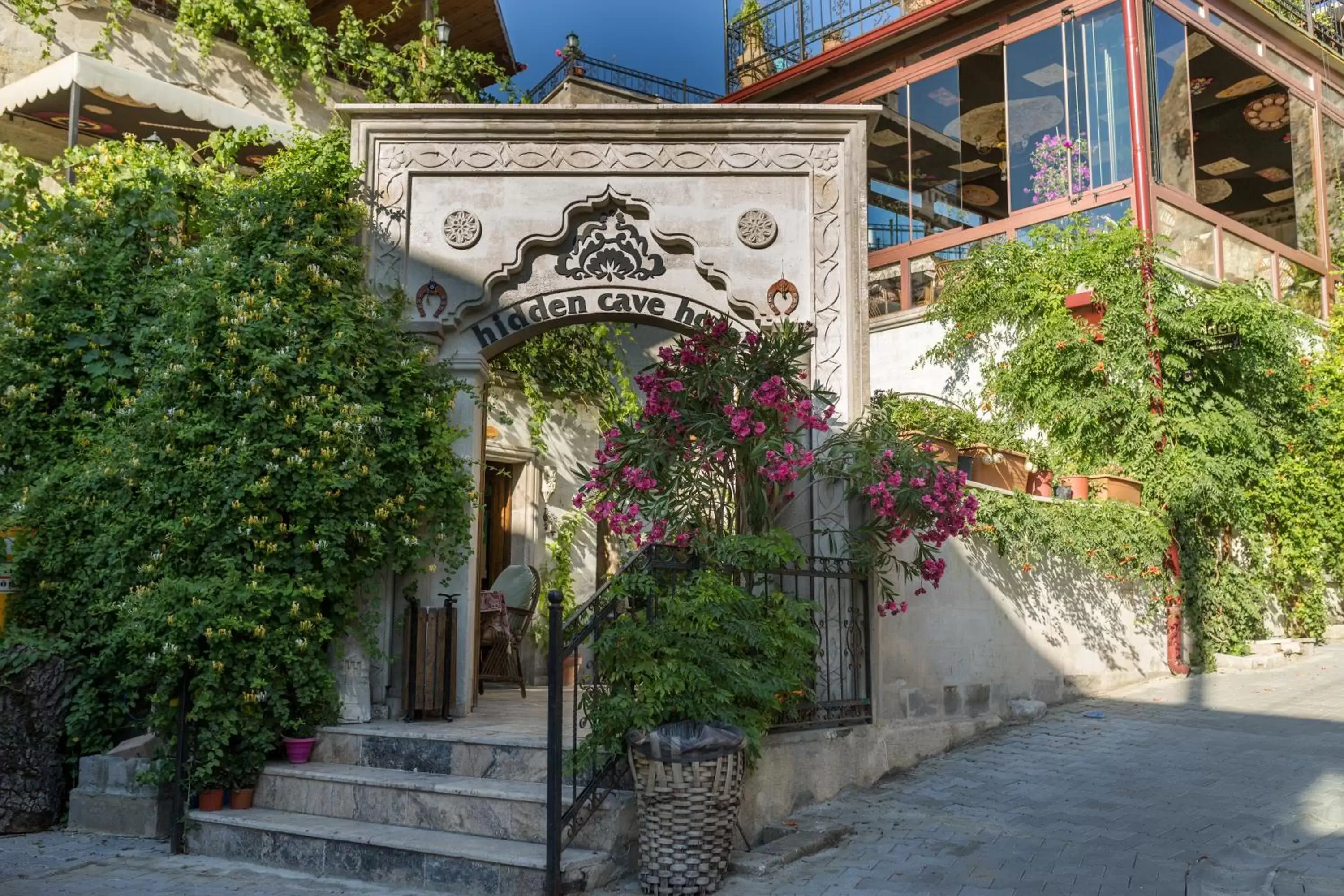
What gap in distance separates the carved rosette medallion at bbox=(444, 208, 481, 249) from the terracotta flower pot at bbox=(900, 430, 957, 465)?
2.98 m

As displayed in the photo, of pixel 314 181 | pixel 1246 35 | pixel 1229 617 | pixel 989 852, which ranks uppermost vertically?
pixel 1246 35

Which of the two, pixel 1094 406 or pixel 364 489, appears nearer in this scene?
pixel 364 489

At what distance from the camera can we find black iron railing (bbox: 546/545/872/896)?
15.5 feet

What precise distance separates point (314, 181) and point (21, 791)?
391cm

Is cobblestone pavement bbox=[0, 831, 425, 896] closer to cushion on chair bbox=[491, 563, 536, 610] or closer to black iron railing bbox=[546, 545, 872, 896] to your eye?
black iron railing bbox=[546, 545, 872, 896]

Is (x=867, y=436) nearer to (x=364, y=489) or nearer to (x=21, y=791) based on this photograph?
(x=364, y=489)

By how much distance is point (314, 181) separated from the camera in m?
7.02

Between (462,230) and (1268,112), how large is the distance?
10.8m

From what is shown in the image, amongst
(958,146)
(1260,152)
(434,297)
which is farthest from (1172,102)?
(434,297)

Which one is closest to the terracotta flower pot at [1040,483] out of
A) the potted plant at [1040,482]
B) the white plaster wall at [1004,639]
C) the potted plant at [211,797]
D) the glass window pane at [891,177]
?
the potted plant at [1040,482]

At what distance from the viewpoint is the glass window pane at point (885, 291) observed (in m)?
12.7

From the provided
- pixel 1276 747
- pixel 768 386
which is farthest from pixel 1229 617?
pixel 768 386

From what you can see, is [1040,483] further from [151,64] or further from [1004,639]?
[151,64]

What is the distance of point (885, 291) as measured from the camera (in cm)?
1284
